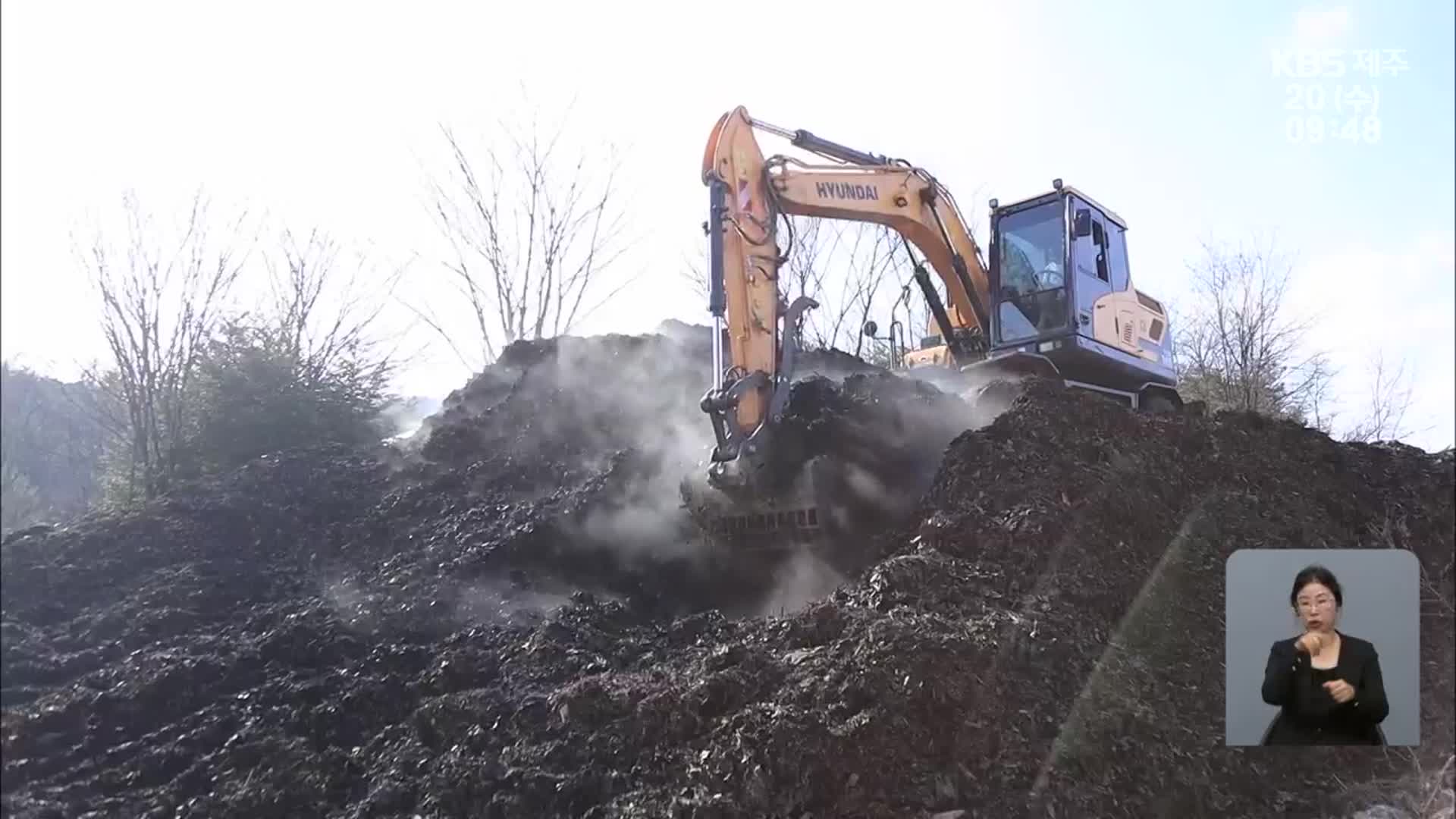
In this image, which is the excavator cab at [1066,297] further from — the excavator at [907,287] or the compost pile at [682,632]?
the compost pile at [682,632]

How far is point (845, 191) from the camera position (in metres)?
7.32

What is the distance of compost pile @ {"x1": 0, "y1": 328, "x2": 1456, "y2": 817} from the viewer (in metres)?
4.18

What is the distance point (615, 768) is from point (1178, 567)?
10.4 ft

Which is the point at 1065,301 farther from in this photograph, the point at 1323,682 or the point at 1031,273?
the point at 1323,682

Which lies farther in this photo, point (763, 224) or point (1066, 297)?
point (1066, 297)

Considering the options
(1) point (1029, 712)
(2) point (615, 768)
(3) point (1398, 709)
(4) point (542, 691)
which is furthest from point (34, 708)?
(3) point (1398, 709)

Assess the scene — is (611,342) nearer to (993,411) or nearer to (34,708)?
(993,411)

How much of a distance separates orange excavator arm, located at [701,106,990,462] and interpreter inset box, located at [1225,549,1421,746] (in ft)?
9.18

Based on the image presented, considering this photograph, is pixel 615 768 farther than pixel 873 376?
No

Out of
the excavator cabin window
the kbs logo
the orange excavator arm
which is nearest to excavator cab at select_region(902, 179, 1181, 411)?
the excavator cabin window

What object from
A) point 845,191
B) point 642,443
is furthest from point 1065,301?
point 642,443

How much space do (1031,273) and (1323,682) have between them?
4232 mm

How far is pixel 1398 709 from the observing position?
14.1ft

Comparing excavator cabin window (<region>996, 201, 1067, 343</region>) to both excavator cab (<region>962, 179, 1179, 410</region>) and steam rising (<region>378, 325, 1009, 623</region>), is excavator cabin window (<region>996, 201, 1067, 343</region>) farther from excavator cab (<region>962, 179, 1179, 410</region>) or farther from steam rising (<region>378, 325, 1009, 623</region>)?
steam rising (<region>378, 325, 1009, 623</region>)
